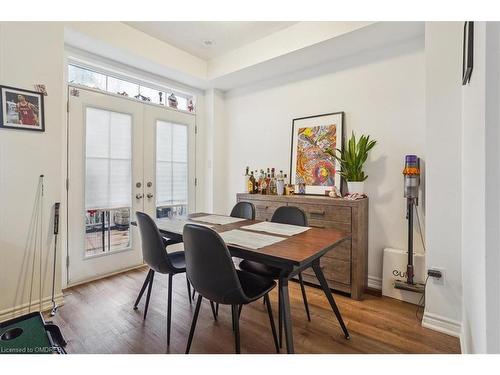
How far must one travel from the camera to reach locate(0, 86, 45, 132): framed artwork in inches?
79.5

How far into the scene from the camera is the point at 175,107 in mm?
3705

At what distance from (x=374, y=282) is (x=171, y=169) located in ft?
9.30

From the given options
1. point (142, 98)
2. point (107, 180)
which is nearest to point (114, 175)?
point (107, 180)

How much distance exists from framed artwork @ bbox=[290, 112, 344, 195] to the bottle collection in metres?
0.14

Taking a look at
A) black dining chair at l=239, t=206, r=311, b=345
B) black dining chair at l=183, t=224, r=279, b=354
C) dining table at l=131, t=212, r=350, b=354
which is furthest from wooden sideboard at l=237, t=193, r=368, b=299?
black dining chair at l=183, t=224, r=279, b=354

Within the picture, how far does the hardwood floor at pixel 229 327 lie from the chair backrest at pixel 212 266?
0.54m

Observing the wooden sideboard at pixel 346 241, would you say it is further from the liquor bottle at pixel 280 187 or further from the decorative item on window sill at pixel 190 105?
the decorative item on window sill at pixel 190 105

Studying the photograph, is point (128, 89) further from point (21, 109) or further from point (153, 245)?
point (153, 245)

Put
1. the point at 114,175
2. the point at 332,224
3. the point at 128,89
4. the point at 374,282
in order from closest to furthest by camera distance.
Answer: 1. the point at 332,224
2. the point at 374,282
3. the point at 114,175
4. the point at 128,89

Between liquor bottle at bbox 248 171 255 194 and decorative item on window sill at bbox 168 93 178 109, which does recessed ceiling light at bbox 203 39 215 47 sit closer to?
decorative item on window sill at bbox 168 93 178 109

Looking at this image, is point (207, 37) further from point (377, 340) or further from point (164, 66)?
point (377, 340)

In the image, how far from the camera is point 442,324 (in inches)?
77.0
